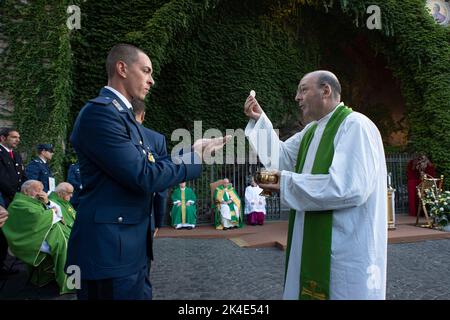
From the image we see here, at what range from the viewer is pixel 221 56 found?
43.8 ft

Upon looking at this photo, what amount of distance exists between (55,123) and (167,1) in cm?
510

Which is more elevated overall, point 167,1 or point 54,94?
point 167,1

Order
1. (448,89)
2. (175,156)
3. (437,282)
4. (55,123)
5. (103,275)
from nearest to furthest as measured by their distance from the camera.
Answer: (103,275) → (175,156) → (437,282) → (55,123) → (448,89)

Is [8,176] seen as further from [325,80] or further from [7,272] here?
[325,80]

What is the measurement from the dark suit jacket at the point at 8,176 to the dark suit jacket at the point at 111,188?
499 centimetres

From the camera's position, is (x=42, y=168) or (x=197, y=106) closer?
(x=42, y=168)

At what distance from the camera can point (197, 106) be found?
13.1m

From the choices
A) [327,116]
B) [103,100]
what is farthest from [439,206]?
[103,100]

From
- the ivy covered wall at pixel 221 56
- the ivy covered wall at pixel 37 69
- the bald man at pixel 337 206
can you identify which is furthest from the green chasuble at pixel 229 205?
the bald man at pixel 337 206

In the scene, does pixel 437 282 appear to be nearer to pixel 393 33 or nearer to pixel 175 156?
pixel 175 156

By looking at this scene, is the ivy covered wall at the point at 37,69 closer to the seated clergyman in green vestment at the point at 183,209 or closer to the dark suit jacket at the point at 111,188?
the seated clergyman in green vestment at the point at 183,209

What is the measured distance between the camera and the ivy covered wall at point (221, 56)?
8.29 metres
